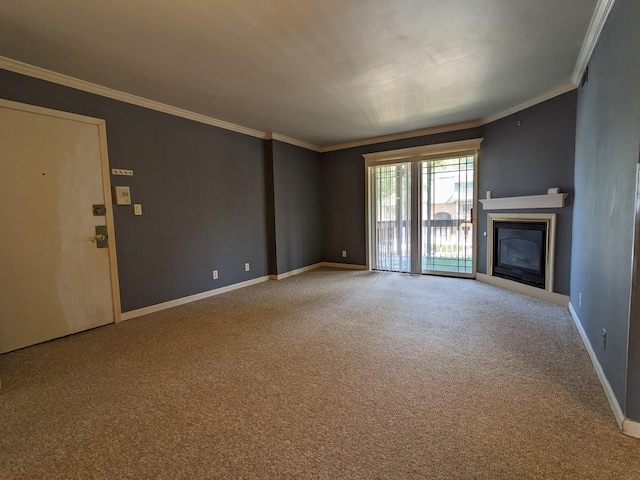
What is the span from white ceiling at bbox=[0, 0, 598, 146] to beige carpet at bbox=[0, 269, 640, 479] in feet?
8.42

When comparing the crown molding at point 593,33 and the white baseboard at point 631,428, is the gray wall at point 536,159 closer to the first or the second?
the crown molding at point 593,33

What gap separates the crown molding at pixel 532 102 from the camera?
343 centimetres

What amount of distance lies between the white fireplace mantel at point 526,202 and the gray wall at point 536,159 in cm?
10

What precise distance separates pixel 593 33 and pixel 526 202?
2.04m

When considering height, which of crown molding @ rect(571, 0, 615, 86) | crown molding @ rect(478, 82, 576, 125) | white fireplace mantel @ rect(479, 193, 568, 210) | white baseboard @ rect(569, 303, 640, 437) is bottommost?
white baseboard @ rect(569, 303, 640, 437)

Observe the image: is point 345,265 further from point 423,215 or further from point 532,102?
point 532,102

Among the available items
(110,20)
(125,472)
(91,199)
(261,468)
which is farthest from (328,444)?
(91,199)

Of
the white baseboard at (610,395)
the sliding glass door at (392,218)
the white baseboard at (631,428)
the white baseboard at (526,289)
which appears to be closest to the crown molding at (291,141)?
the sliding glass door at (392,218)

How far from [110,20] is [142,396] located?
2605 mm

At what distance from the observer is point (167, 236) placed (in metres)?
3.78

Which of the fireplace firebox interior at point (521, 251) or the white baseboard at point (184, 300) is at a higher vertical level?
the fireplace firebox interior at point (521, 251)

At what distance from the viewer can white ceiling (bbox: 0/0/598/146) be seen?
2012mm

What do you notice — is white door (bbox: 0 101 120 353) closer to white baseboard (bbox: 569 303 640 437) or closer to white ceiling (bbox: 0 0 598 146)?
white ceiling (bbox: 0 0 598 146)

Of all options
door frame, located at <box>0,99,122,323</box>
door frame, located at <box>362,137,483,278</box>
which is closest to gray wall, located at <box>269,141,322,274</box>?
door frame, located at <box>362,137,483,278</box>
